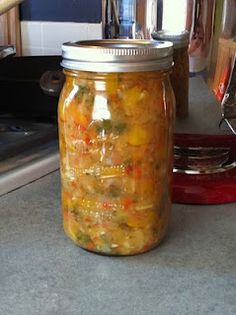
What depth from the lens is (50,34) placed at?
1048 mm

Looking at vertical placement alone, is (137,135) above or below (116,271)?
above

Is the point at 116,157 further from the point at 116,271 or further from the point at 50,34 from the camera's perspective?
the point at 50,34

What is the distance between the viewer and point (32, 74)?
860 millimetres

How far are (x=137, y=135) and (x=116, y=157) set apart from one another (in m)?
0.03

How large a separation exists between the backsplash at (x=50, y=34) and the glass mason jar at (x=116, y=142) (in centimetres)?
54

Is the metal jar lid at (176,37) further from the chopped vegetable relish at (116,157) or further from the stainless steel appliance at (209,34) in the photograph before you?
the chopped vegetable relish at (116,157)

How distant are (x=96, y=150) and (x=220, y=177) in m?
0.23

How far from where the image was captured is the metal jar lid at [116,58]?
0.42 m

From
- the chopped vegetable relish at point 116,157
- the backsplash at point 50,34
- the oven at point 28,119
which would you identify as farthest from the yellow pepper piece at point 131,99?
the backsplash at point 50,34

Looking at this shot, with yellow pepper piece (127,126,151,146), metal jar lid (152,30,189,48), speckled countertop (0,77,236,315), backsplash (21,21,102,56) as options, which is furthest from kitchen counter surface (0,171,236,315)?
backsplash (21,21,102,56)

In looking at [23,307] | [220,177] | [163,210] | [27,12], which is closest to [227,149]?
[220,177]

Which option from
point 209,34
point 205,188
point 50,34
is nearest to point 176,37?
point 209,34

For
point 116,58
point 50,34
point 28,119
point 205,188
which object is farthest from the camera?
point 50,34

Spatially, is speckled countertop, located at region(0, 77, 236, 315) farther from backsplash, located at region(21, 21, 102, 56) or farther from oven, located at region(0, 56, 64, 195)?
backsplash, located at region(21, 21, 102, 56)
